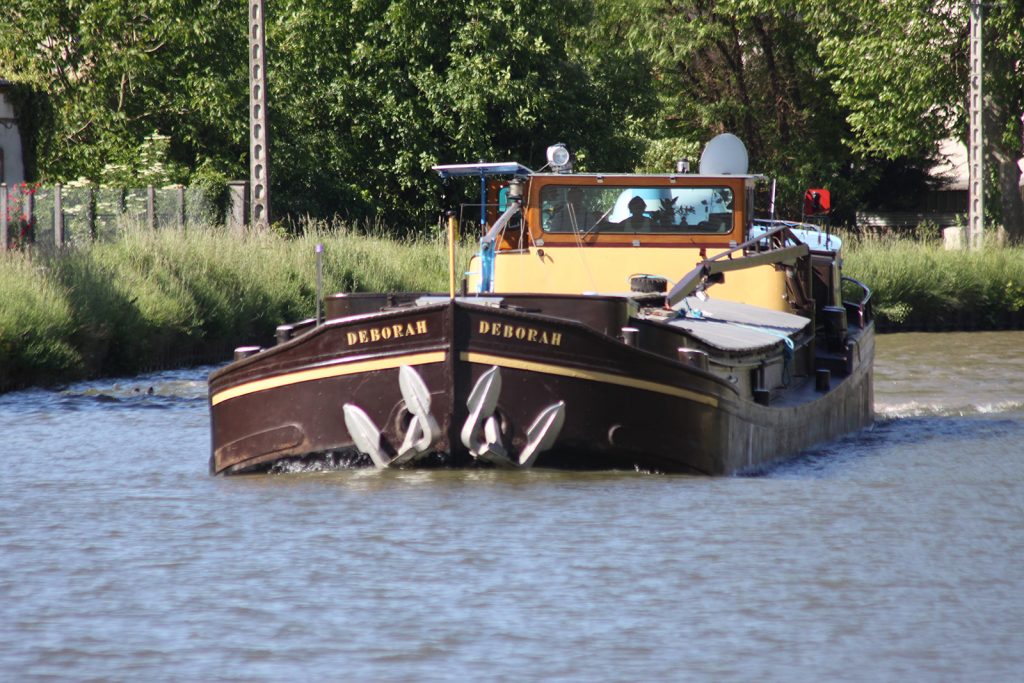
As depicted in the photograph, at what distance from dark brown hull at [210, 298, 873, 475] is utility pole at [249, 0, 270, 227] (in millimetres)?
14744

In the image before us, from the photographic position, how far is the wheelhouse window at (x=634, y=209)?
14922mm

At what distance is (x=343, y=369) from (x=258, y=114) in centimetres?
1564

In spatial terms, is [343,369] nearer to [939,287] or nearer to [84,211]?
[84,211]

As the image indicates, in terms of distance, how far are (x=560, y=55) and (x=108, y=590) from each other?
31507mm

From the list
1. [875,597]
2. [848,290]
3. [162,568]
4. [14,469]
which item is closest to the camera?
[875,597]

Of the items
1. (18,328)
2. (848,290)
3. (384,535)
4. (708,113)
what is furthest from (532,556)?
(708,113)

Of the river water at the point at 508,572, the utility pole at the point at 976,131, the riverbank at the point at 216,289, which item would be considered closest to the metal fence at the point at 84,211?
the riverbank at the point at 216,289

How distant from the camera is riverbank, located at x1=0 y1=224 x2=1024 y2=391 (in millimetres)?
18750

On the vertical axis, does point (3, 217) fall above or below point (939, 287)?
above

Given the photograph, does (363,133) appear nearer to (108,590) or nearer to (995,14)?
(995,14)

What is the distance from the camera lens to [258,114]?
26.0 m

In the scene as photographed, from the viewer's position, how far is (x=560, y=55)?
3897 centimetres

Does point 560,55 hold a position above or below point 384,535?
above

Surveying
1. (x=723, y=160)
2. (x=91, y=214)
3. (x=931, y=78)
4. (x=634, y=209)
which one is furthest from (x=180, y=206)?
(x=931, y=78)
